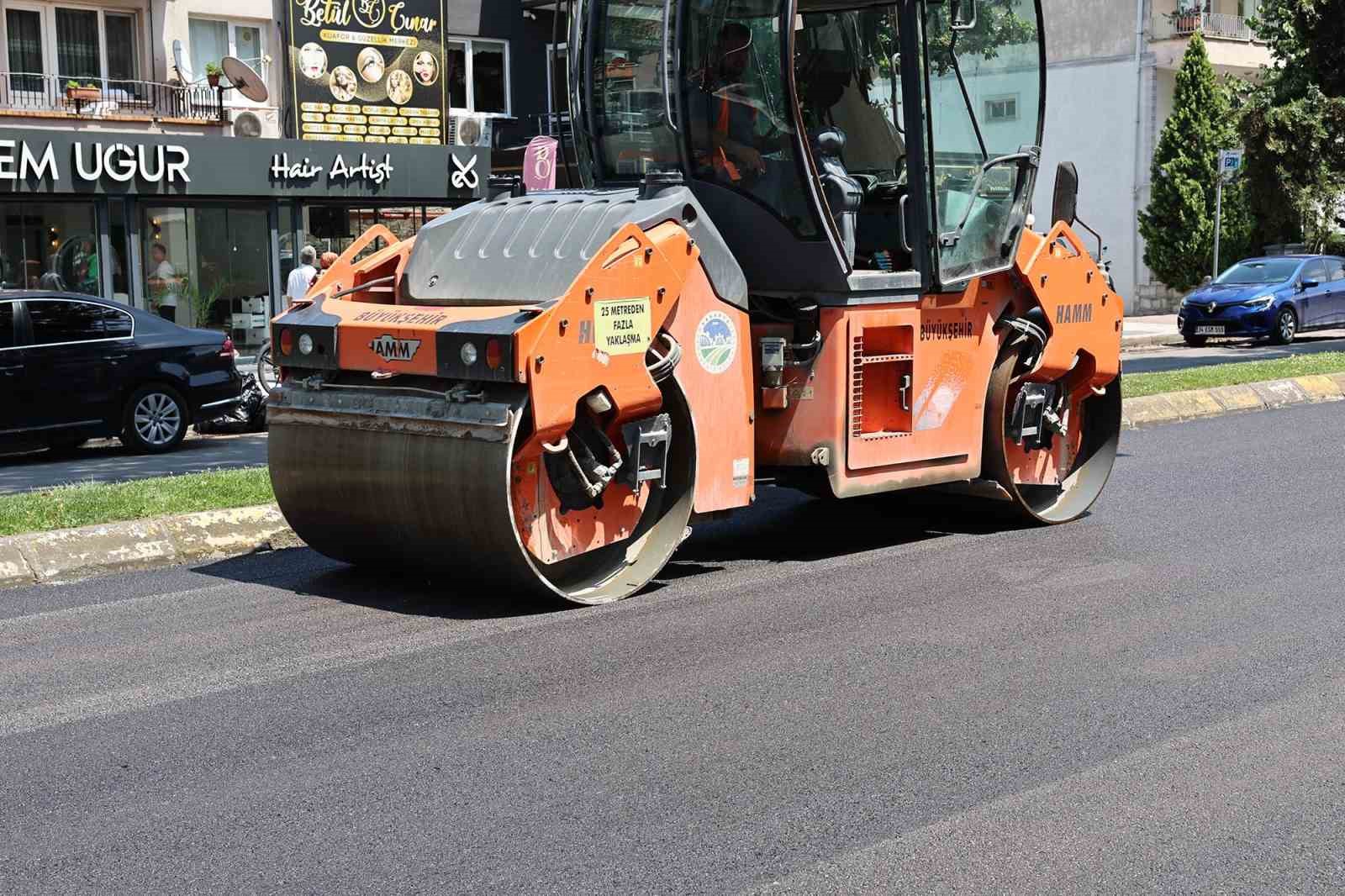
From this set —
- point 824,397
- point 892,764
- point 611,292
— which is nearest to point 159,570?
point 611,292

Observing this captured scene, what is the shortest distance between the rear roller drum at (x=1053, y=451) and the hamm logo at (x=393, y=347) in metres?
3.60

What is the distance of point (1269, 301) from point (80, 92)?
60.1 feet

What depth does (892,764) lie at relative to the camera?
5.31 meters

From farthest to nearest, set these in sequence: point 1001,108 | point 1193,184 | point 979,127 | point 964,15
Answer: point 1193,184 → point 1001,108 → point 979,127 → point 964,15

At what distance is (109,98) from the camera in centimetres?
2530

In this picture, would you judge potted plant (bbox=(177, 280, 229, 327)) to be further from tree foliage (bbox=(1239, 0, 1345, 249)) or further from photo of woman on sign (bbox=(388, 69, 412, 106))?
tree foliage (bbox=(1239, 0, 1345, 249))

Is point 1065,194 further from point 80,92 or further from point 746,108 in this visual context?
point 80,92

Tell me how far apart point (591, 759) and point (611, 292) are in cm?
262

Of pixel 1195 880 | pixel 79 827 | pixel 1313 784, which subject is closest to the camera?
pixel 1195 880

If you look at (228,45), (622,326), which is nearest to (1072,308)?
(622,326)

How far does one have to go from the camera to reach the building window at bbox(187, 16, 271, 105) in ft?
86.7

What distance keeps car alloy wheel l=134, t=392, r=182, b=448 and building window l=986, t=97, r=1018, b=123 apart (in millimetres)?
8933

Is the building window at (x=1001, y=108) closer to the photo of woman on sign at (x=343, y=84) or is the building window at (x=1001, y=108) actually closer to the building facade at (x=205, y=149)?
the building facade at (x=205, y=149)

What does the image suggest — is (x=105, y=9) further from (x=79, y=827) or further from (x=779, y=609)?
(x=79, y=827)
